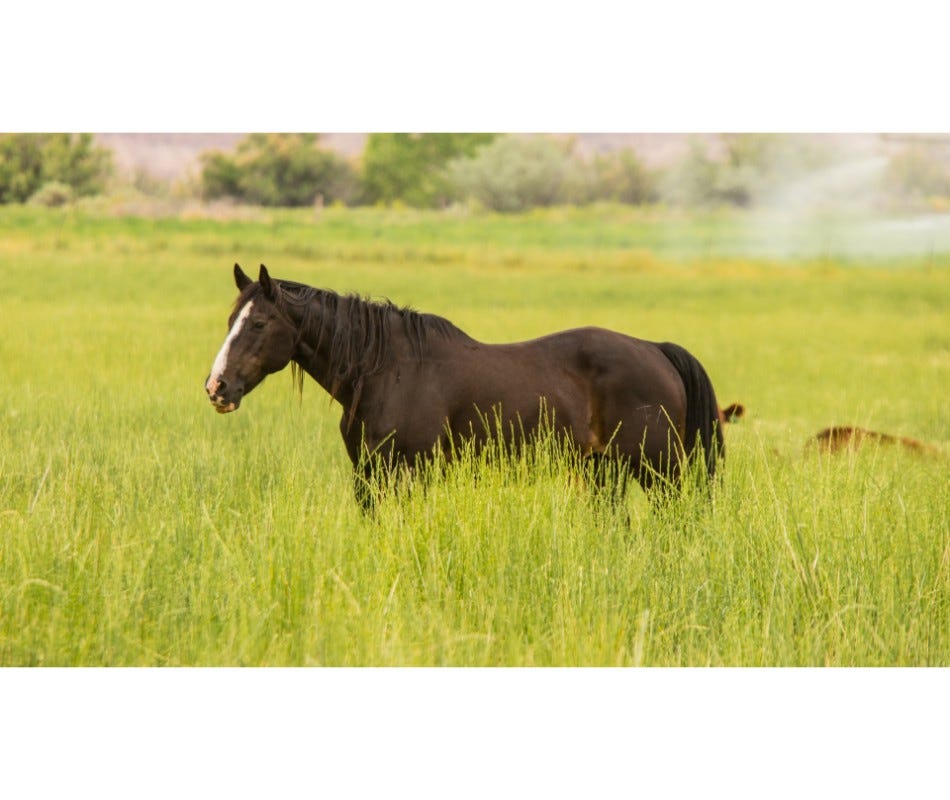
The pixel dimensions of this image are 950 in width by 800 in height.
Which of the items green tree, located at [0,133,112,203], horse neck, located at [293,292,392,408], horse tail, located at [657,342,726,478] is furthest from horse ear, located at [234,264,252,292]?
horse tail, located at [657,342,726,478]

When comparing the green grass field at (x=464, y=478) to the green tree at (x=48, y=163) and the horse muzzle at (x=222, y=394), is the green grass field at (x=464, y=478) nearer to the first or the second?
the green tree at (x=48, y=163)

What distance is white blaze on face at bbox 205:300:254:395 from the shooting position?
4.62 meters

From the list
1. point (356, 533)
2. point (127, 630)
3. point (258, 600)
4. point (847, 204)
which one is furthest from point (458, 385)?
point (847, 204)

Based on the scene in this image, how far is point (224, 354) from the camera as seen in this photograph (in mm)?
4684

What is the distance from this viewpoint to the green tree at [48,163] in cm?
590

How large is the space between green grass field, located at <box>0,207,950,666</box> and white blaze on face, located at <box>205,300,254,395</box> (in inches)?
21.8

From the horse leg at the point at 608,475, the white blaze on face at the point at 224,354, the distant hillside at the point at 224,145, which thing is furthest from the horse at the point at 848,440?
the white blaze on face at the point at 224,354

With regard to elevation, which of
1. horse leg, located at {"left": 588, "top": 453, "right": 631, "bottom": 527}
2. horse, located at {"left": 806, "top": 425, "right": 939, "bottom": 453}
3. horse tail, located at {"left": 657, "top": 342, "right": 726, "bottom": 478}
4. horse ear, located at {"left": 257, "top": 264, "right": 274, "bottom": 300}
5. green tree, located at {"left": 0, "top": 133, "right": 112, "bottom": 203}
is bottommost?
horse leg, located at {"left": 588, "top": 453, "right": 631, "bottom": 527}

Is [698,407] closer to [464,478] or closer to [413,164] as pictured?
[464,478]

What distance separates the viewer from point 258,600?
4055mm

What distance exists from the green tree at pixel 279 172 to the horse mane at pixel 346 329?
1.32 m

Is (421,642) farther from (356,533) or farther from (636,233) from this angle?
(636,233)

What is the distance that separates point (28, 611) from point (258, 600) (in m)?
0.92

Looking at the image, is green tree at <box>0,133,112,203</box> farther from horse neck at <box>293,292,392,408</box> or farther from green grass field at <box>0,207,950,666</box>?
horse neck at <box>293,292,392,408</box>
